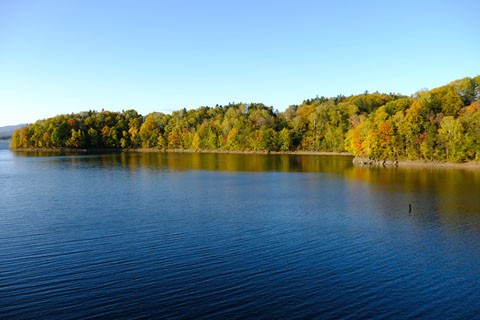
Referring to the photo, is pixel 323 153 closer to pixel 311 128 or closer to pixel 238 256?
pixel 311 128

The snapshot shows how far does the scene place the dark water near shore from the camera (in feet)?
49.8

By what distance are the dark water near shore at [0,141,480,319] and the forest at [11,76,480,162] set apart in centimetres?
4412

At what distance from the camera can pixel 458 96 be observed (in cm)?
8931

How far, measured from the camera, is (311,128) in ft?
440

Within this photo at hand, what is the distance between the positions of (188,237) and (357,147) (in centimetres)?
7440

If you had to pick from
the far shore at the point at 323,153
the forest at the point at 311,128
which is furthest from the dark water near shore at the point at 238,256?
the forest at the point at 311,128

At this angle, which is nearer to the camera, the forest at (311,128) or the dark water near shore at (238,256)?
the dark water near shore at (238,256)

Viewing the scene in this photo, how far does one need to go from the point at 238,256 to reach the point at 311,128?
116956 mm

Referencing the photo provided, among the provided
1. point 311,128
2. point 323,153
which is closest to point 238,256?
point 323,153

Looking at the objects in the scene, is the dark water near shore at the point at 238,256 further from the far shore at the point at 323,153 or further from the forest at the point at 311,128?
the forest at the point at 311,128

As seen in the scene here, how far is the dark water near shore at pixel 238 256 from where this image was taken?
1517cm

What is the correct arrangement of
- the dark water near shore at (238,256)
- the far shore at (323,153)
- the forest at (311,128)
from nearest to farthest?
the dark water near shore at (238,256) → the far shore at (323,153) → the forest at (311,128)

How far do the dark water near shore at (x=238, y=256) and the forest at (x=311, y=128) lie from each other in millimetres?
44123

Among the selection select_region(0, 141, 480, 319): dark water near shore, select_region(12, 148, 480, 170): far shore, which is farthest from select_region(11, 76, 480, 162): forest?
select_region(0, 141, 480, 319): dark water near shore
